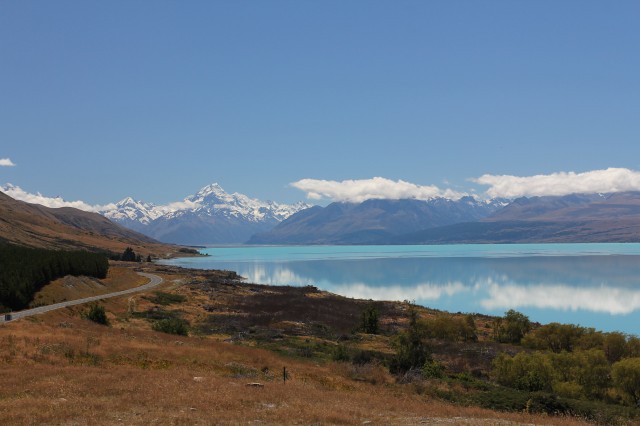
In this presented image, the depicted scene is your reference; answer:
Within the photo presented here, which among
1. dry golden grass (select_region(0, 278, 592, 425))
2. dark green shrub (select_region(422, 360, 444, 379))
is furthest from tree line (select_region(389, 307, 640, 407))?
dry golden grass (select_region(0, 278, 592, 425))

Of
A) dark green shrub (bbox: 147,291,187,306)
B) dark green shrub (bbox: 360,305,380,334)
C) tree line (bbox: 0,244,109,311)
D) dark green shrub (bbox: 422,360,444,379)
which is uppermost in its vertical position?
tree line (bbox: 0,244,109,311)

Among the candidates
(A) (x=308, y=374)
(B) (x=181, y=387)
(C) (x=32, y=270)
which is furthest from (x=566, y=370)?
(C) (x=32, y=270)

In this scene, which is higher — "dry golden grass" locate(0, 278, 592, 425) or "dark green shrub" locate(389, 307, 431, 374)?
"dry golden grass" locate(0, 278, 592, 425)

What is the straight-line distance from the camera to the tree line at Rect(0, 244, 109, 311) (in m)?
57.0

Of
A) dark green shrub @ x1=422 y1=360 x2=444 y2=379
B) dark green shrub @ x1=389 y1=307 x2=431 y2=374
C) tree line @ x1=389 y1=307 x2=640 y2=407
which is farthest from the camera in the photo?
dark green shrub @ x1=389 y1=307 x2=431 y2=374

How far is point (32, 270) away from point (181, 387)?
2060 inches

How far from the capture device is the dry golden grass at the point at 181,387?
725 inches

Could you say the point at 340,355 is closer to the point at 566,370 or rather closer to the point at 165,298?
the point at 566,370

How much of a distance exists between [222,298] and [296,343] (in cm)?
4809

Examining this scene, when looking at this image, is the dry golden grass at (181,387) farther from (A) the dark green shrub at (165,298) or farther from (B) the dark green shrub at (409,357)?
(A) the dark green shrub at (165,298)

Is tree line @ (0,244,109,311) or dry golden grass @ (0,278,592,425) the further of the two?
tree line @ (0,244,109,311)

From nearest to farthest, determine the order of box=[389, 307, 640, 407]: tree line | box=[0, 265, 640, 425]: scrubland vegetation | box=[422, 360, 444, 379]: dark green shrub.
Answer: box=[0, 265, 640, 425]: scrubland vegetation
box=[389, 307, 640, 407]: tree line
box=[422, 360, 444, 379]: dark green shrub

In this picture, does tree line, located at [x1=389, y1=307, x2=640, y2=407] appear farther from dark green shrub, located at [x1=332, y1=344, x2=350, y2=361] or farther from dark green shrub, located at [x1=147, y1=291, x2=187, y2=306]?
dark green shrub, located at [x1=147, y1=291, x2=187, y2=306]

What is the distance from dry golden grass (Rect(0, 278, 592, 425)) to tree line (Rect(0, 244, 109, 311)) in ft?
68.2
